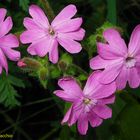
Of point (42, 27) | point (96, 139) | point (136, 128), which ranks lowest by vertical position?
point (96, 139)

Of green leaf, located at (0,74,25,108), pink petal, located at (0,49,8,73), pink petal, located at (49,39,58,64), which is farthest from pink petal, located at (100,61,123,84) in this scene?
green leaf, located at (0,74,25,108)

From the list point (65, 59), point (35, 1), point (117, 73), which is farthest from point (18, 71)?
point (117, 73)

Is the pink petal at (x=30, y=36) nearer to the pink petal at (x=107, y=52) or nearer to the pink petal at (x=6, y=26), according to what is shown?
the pink petal at (x=6, y=26)

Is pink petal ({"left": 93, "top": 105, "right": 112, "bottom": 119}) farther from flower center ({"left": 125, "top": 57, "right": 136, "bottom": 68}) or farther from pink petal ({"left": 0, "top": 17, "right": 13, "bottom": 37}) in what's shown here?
pink petal ({"left": 0, "top": 17, "right": 13, "bottom": 37})

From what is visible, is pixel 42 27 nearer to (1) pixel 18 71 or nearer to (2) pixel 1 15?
(2) pixel 1 15

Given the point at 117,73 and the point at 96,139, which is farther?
the point at 96,139
